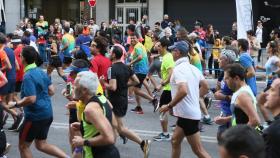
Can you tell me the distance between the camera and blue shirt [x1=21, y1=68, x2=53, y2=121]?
6887 mm

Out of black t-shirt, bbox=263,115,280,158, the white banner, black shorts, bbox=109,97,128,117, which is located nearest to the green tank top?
black t-shirt, bbox=263,115,280,158

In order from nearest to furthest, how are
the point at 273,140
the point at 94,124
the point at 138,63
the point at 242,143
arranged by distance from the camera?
the point at 242,143, the point at 273,140, the point at 94,124, the point at 138,63

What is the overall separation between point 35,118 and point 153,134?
3435mm

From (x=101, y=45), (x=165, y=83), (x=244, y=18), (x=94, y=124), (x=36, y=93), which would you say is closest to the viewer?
(x=94, y=124)

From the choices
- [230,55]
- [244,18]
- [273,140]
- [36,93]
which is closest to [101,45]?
[36,93]

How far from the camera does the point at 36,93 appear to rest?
23.1ft

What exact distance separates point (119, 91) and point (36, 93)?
178 centimetres

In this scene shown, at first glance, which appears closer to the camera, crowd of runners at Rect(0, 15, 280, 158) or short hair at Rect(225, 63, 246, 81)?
crowd of runners at Rect(0, 15, 280, 158)

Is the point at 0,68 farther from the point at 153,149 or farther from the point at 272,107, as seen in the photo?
the point at 272,107

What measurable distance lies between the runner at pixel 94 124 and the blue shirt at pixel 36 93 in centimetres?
174

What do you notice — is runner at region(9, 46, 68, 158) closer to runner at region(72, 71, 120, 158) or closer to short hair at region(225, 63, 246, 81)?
runner at region(72, 71, 120, 158)

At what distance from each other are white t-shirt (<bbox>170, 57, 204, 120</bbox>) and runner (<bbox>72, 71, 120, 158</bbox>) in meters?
2.04

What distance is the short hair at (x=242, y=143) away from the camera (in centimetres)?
303

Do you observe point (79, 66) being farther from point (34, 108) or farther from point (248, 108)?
point (248, 108)
